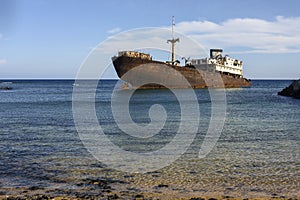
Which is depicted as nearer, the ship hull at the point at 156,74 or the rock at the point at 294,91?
the rock at the point at 294,91

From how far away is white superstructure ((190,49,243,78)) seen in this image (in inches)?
3674

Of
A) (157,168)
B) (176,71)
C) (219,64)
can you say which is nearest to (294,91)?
(176,71)

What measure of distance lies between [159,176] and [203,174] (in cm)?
149

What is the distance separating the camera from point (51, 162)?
14102 mm

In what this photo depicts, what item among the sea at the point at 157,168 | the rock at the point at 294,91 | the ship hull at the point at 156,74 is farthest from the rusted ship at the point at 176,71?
the sea at the point at 157,168

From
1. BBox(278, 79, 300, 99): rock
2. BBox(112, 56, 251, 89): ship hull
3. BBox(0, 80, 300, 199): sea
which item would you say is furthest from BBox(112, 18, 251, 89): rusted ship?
BBox(0, 80, 300, 199): sea

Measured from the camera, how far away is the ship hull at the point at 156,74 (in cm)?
7175

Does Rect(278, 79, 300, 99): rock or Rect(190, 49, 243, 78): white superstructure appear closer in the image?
Rect(278, 79, 300, 99): rock

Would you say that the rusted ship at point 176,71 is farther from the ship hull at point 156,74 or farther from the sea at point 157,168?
the sea at point 157,168

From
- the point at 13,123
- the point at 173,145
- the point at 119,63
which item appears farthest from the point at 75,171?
the point at 119,63

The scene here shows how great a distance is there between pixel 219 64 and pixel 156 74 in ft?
87.9

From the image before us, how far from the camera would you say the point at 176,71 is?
255 ft

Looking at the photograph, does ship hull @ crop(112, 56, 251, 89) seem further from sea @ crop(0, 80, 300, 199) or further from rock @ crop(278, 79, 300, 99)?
sea @ crop(0, 80, 300, 199)

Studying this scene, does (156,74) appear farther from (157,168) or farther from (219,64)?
(157,168)
